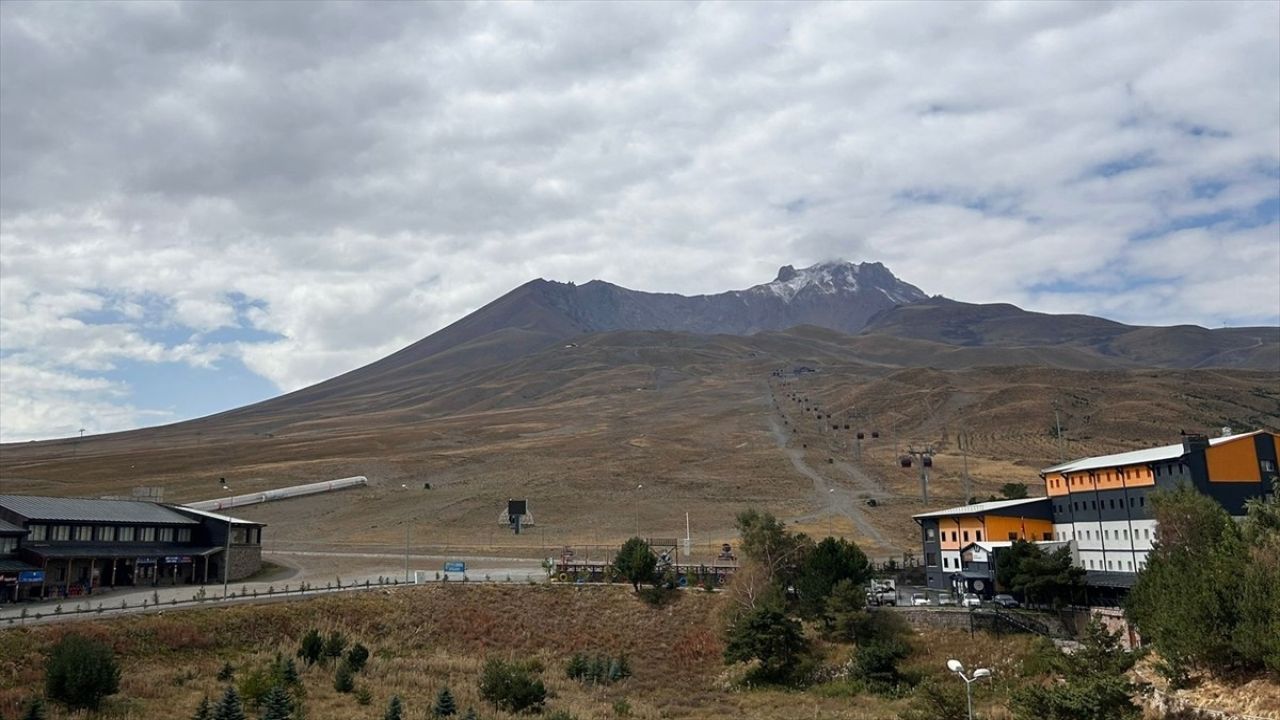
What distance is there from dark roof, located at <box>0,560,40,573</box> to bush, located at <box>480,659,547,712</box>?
29.8 meters

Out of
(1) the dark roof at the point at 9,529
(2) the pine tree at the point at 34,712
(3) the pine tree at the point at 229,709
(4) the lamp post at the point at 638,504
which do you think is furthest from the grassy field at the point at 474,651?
(4) the lamp post at the point at 638,504

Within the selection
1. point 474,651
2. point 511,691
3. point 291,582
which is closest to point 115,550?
point 291,582

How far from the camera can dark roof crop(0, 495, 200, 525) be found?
2156 inches

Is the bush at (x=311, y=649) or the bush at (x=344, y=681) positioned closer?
the bush at (x=344, y=681)

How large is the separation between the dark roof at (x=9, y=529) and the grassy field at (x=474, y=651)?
17073 millimetres

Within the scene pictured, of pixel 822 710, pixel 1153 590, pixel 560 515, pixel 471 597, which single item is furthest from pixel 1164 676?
pixel 560 515

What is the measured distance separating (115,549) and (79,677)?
2976cm

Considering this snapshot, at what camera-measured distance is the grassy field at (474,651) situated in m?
36.2

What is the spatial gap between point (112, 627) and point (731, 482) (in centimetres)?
8529

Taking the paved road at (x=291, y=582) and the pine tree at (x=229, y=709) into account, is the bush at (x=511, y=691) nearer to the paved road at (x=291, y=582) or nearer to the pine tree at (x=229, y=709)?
the pine tree at (x=229, y=709)

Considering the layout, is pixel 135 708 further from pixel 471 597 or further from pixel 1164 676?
pixel 1164 676

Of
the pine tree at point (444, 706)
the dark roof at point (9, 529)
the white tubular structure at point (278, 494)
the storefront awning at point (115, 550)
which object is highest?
the white tubular structure at point (278, 494)

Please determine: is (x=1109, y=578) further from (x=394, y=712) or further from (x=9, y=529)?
(x=9, y=529)

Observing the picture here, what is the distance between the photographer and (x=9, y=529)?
5197cm
